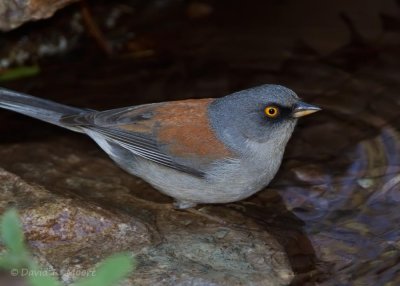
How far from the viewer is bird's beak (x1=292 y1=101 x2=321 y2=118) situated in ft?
18.2

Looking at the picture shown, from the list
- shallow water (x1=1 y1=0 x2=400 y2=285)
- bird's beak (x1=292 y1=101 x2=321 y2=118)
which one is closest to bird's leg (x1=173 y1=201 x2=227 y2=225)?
shallow water (x1=1 y1=0 x2=400 y2=285)

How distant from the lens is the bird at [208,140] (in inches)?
222

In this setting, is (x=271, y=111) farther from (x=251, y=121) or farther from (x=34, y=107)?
(x=34, y=107)

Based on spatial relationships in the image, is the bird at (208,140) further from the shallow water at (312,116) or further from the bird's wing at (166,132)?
the shallow water at (312,116)

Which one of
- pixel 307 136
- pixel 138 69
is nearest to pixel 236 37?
pixel 138 69

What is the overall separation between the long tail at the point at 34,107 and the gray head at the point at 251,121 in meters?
1.15

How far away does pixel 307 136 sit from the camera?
702 centimetres

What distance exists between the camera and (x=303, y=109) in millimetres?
5570

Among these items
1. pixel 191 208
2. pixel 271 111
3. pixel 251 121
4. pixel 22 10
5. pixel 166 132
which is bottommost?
pixel 191 208

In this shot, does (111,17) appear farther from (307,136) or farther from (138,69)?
(307,136)

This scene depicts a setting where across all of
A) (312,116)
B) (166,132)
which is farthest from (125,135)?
(312,116)

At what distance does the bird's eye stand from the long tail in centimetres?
146

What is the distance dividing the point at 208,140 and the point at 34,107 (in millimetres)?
1412

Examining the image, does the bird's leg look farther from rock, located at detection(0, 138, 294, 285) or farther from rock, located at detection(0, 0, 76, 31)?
rock, located at detection(0, 0, 76, 31)
